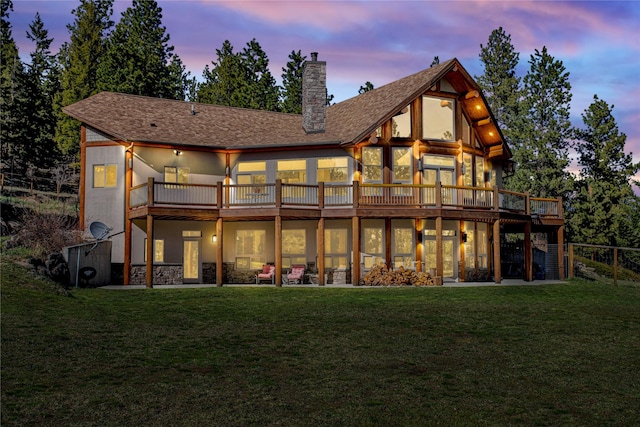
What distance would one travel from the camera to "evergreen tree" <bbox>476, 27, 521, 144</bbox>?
207 ft

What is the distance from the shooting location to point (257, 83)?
5872 centimetres

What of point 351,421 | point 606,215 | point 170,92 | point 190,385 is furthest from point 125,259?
point 606,215

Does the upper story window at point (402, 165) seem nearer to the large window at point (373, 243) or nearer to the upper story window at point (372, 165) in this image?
the upper story window at point (372, 165)

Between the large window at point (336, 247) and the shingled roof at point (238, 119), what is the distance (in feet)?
12.9

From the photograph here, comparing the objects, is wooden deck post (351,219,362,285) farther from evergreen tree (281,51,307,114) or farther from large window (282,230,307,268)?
evergreen tree (281,51,307,114)

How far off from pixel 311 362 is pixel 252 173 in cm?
1939

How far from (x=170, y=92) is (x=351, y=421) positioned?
4886 centimetres

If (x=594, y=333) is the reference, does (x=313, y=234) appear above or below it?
above

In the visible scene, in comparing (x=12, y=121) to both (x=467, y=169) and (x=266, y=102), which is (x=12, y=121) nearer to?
(x=266, y=102)

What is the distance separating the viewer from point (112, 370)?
11.4 m

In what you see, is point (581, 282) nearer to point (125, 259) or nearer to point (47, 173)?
point (125, 259)

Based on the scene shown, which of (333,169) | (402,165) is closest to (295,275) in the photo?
(333,169)

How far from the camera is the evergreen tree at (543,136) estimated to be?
49969mm

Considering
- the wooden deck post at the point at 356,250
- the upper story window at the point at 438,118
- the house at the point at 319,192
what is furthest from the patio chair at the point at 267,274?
the upper story window at the point at 438,118
